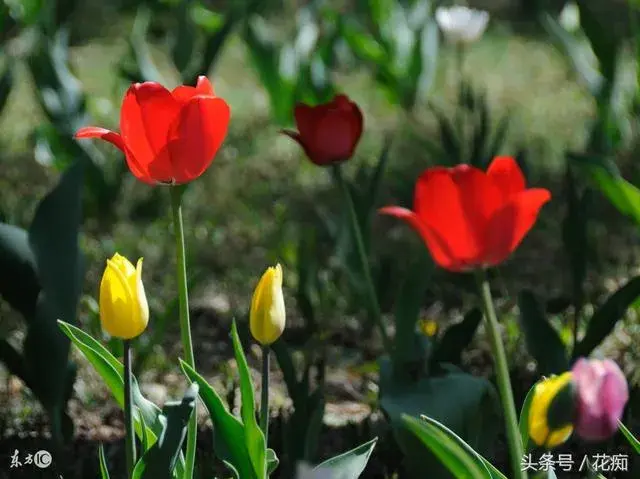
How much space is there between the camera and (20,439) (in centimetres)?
200

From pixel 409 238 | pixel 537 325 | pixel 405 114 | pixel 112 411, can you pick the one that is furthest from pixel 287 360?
pixel 405 114

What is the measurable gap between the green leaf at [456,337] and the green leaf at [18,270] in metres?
0.63

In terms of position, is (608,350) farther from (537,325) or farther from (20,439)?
(20,439)

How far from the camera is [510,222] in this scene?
4.08 feet

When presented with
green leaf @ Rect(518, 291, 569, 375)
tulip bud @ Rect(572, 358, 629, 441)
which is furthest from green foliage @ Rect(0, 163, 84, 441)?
tulip bud @ Rect(572, 358, 629, 441)

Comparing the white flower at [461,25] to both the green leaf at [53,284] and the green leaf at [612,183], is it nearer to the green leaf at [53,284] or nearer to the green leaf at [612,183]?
the green leaf at [612,183]

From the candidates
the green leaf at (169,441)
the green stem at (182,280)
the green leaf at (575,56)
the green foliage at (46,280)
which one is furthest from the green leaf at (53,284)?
the green leaf at (575,56)

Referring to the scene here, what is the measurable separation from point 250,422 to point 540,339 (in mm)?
710

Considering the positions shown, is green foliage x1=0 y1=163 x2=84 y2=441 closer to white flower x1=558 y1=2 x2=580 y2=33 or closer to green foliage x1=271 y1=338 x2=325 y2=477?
green foliage x1=271 y1=338 x2=325 y2=477

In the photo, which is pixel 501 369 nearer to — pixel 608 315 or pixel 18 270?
pixel 608 315

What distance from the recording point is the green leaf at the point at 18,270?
183cm

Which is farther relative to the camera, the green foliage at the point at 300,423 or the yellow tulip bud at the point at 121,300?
the green foliage at the point at 300,423

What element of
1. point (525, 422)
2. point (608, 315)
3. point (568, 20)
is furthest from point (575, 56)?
point (525, 422)

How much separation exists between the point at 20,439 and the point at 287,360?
497mm
